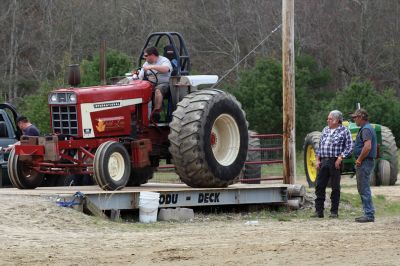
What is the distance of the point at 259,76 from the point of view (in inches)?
1516

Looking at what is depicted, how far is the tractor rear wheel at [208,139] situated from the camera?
1723 centimetres

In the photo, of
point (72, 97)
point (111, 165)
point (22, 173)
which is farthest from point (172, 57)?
point (22, 173)

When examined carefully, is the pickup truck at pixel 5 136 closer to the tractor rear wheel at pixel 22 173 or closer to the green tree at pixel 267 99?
the tractor rear wheel at pixel 22 173

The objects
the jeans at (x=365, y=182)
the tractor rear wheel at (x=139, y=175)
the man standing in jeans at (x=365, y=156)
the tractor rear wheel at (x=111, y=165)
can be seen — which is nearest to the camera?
the man standing in jeans at (x=365, y=156)

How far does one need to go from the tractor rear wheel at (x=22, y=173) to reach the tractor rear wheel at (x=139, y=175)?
2.02 metres

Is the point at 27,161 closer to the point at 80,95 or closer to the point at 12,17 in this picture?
the point at 80,95

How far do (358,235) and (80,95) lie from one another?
17.8 ft

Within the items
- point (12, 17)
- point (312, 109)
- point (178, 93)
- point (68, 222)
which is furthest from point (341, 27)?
point (68, 222)

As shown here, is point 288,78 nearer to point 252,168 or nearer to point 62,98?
point 62,98

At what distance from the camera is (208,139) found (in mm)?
17469

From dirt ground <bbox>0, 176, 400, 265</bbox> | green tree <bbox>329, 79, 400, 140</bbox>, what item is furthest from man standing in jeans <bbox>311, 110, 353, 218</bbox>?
green tree <bbox>329, 79, 400, 140</bbox>

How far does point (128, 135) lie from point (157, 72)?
1.16 meters

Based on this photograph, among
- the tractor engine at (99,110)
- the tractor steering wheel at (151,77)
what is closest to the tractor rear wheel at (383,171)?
the tractor steering wheel at (151,77)

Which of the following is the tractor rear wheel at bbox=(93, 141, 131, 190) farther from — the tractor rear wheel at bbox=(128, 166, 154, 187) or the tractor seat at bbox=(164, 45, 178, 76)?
the tractor rear wheel at bbox=(128, 166, 154, 187)
